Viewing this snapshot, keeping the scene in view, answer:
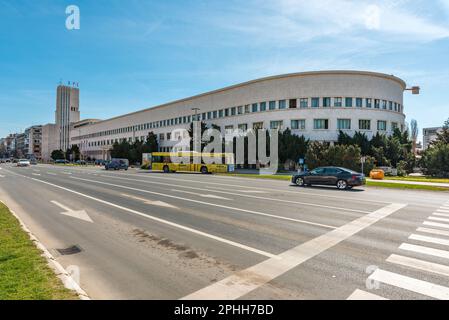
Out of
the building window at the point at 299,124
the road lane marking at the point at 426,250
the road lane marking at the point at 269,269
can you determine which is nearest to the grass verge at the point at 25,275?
the road lane marking at the point at 269,269

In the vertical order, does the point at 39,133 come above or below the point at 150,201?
above

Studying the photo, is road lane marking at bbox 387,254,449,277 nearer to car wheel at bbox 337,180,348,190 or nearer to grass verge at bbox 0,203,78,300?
grass verge at bbox 0,203,78,300

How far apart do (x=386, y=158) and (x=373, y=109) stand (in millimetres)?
10217

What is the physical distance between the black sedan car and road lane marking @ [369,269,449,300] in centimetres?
1584

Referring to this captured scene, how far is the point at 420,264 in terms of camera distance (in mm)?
5477

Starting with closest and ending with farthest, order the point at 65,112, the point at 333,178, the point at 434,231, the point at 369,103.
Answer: the point at 434,231
the point at 333,178
the point at 369,103
the point at 65,112

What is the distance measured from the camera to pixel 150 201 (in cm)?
1305

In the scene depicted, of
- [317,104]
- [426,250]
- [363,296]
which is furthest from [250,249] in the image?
[317,104]

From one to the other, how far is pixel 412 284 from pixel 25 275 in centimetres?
637

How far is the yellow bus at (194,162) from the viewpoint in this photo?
126 feet

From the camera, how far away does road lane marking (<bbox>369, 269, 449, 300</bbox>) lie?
14.1 feet

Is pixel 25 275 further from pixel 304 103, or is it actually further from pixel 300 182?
pixel 304 103
